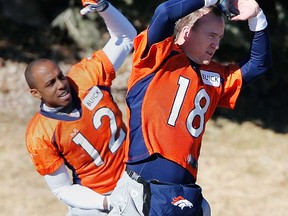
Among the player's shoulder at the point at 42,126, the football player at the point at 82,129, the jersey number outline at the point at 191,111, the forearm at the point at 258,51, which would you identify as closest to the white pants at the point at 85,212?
the football player at the point at 82,129

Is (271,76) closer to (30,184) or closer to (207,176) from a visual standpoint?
(207,176)

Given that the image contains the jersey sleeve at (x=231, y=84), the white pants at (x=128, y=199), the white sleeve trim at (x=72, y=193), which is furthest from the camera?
the white sleeve trim at (x=72, y=193)

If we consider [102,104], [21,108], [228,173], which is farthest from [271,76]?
[102,104]

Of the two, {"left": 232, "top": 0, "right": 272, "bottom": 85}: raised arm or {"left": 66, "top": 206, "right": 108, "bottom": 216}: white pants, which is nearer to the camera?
{"left": 232, "top": 0, "right": 272, "bottom": 85}: raised arm

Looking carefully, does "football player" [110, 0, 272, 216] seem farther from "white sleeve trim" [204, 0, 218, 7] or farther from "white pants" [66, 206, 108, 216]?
"white pants" [66, 206, 108, 216]

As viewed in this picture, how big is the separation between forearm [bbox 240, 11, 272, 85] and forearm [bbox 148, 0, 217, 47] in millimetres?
339

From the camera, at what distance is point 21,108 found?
879 centimetres

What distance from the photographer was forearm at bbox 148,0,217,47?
3.44 meters

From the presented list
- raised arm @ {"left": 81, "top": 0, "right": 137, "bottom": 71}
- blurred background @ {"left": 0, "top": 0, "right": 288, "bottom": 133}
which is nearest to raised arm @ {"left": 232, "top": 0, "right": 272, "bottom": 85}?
raised arm @ {"left": 81, "top": 0, "right": 137, "bottom": 71}

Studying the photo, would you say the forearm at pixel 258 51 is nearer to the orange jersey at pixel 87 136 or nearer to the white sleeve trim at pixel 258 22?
the white sleeve trim at pixel 258 22

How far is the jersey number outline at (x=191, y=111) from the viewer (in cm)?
363

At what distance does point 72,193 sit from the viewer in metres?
4.38

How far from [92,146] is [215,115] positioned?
4378 mm

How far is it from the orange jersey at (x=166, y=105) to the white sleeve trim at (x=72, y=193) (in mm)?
687
